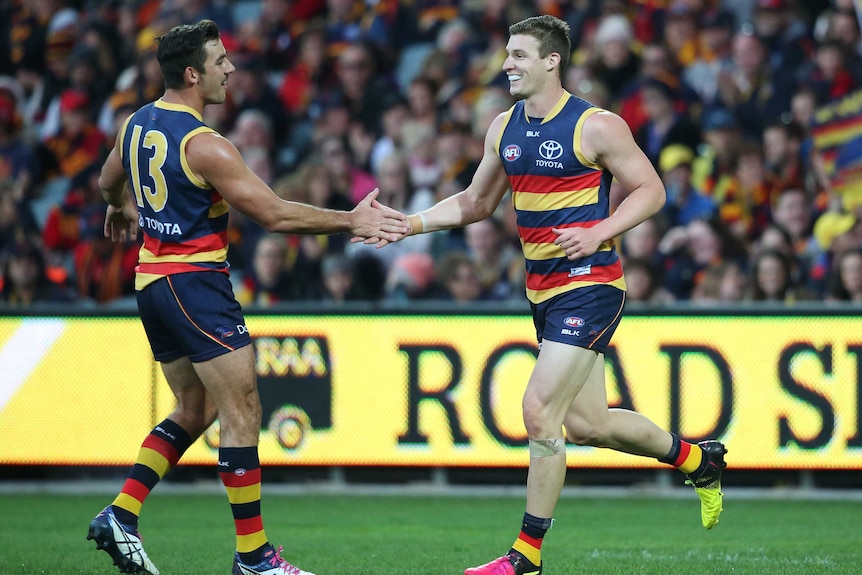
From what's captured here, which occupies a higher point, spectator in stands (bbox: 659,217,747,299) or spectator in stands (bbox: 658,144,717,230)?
spectator in stands (bbox: 658,144,717,230)

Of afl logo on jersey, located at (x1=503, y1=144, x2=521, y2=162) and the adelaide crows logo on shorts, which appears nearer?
the adelaide crows logo on shorts

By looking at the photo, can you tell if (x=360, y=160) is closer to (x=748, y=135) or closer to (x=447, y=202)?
(x=748, y=135)

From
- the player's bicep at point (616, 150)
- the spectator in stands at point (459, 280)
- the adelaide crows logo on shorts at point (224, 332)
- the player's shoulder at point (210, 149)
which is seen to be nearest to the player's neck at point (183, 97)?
the player's shoulder at point (210, 149)

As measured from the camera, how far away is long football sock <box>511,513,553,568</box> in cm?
636

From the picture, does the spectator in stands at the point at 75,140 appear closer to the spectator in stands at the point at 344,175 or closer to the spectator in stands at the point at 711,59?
the spectator in stands at the point at 344,175

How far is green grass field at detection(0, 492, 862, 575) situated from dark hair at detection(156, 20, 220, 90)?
8.14 ft

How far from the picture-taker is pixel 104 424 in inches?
421

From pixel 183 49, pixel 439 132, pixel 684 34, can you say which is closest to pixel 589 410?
pixel 183 49

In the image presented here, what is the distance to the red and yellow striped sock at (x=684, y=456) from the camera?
7.16 metres

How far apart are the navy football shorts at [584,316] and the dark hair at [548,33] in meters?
1.13

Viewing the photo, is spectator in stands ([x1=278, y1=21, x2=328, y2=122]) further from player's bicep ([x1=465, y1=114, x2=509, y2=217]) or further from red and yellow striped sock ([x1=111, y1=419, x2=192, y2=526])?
red and yellow striped sock ([x1=111, y1=419, x2=192, y2=526])

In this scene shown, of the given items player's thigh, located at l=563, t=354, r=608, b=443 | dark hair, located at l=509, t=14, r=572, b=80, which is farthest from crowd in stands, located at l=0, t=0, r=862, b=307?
dark hair, located at l=509, t=14, r=572, b=80

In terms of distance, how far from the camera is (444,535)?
27.7 ft

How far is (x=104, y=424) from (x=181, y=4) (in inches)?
285
